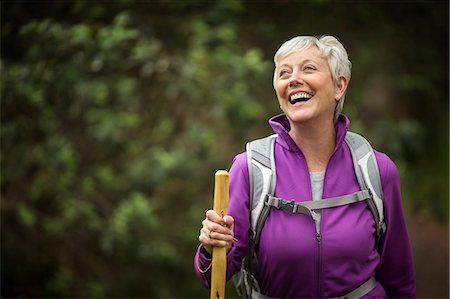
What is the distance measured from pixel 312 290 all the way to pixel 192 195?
4401 mm

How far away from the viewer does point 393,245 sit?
221 centimetres

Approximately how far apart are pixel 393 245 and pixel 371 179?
34cm

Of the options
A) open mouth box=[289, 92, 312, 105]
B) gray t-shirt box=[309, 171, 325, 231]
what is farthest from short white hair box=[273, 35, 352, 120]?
gray t-shirt box=[309, 171, 325, 231]

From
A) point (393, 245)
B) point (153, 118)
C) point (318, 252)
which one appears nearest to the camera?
point (318, 252)

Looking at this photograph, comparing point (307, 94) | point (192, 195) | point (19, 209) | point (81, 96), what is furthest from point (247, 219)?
point (192, 195)

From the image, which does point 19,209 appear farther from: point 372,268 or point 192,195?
point 372,268

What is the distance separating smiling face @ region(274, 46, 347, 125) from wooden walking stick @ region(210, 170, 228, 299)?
420 mm

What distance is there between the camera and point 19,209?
452cm

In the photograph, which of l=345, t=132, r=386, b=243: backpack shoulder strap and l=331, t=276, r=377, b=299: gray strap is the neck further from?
l=331, t=276, r=377, b=299: gray strap

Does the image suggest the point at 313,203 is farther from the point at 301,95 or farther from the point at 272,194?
the point at 301,95

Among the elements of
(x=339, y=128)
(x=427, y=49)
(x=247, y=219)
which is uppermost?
(x=427, y=49)

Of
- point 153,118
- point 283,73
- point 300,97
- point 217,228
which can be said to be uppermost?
point 153,118

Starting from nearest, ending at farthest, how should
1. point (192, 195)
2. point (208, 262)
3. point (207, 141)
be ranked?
point (208, 262), point (207, 141), point (192, 195)

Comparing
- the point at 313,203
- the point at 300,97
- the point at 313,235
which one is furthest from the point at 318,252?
the point at 300,97
